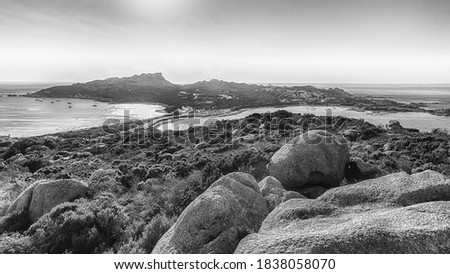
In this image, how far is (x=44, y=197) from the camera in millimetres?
7754

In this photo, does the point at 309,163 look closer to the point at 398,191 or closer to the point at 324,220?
the point at 398,191

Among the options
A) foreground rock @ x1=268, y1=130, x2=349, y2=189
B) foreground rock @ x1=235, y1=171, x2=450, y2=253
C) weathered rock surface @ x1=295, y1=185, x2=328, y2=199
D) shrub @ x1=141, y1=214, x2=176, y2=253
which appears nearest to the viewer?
foreground rock @ x1=235, y1=171, x2=450, y2=253

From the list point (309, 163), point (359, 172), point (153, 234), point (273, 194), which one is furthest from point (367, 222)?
point (359, 172)

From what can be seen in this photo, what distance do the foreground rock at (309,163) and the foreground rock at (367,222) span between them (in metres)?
3.71

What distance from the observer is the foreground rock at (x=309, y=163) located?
26.1ft

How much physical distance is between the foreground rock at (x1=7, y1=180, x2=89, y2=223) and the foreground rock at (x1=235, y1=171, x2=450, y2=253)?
6.74 m

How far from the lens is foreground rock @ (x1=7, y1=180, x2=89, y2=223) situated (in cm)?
753

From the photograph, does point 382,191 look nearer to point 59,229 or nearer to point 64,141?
point 59,229

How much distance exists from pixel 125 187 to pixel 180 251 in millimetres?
8935

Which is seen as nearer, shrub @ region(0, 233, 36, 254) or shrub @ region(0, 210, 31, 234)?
shrub @ region(0, 233, 36, 254)

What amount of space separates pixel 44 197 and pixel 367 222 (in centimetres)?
828

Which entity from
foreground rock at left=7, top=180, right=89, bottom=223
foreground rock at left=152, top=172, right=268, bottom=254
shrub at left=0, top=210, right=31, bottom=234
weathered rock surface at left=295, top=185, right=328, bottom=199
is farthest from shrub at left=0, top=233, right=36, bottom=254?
weathered rock surface at left=295, top=185, right=328, bottom=199

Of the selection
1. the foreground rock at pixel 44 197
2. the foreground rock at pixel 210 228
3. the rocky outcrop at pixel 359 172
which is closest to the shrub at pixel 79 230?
the foreground rock at pixel 44 197

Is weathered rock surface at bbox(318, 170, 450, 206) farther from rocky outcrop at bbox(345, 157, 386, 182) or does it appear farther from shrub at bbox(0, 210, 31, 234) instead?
shrub at bbox(0, 210, 31, 234)
